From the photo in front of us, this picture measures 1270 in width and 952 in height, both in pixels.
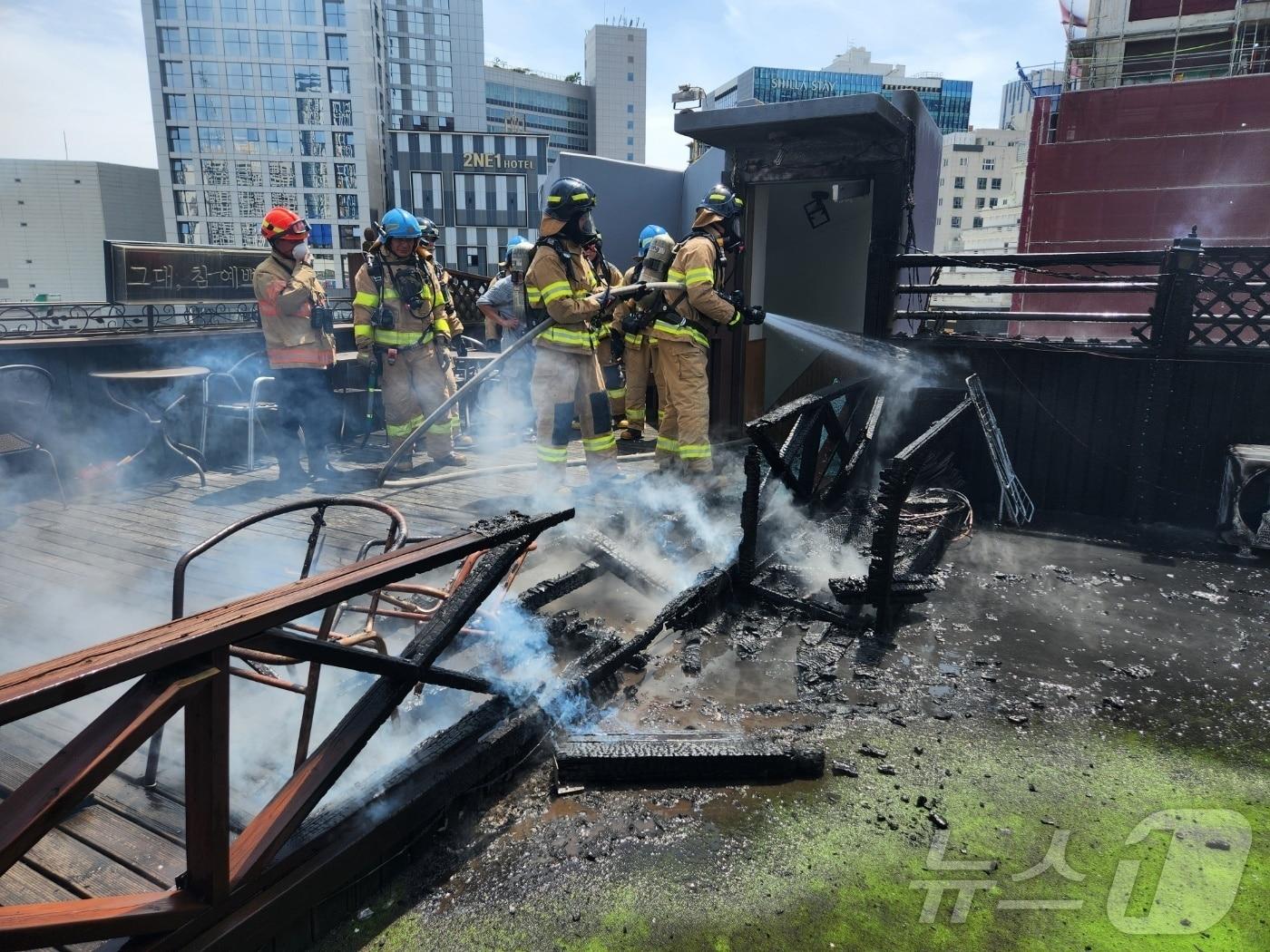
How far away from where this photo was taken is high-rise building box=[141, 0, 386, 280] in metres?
65.5

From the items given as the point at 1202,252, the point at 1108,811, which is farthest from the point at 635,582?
the point at 1202,252

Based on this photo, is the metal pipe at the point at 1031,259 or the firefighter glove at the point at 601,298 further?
the metal pipe at the point at 1031,259

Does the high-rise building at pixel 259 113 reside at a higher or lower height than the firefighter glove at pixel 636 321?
higher

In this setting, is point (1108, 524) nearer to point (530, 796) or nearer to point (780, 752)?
point (780, 752)

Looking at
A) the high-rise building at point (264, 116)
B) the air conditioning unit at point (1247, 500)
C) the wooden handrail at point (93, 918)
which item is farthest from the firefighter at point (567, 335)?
the high-rise building at point (264, 116)

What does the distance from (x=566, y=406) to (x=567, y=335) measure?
1.89 feet

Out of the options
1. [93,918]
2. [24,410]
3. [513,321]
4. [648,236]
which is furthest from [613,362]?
[93,918]

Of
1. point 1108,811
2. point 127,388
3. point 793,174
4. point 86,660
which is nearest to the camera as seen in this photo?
point 86,660

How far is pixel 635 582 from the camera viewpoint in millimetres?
4535

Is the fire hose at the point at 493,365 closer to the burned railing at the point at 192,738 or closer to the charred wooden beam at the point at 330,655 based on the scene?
the burned railing at the point at 192,738

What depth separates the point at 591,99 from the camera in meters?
105

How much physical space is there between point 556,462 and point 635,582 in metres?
1.99

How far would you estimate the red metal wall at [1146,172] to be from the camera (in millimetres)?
29438

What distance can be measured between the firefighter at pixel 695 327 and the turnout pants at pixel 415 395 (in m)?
2.28
